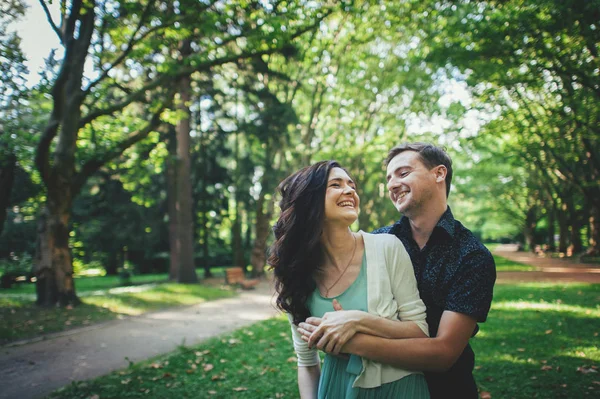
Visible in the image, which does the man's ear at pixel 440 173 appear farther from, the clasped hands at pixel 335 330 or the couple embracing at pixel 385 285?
the clasped hands at pixel 335 330

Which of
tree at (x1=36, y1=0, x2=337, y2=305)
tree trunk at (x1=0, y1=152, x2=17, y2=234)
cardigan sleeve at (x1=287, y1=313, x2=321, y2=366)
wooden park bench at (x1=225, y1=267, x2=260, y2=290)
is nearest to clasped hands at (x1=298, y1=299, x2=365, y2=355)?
cardigan sleeve at (x1=287, y1=313, x2=321, y2=366)

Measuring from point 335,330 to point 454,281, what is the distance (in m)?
0.68

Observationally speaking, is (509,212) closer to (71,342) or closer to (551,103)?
(551,103)

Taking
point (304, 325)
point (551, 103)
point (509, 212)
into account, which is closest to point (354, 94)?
point (551, 103)

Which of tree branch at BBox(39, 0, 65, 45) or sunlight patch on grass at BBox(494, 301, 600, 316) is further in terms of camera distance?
sunlight patch on grass at BBox(494, 301, 600, 316)

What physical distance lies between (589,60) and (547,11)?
2771 mm

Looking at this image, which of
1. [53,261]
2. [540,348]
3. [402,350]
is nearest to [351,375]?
[402,350]

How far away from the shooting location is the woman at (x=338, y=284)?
2018mm

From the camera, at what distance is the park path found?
20.9 ft

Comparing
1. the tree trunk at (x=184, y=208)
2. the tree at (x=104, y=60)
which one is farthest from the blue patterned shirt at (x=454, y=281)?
the tree trunk at (x=184, y=208)

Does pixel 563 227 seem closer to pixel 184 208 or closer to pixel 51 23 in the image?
pixel 184 208

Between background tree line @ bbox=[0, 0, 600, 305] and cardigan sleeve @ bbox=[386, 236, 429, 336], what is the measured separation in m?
7.68

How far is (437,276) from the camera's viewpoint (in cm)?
219

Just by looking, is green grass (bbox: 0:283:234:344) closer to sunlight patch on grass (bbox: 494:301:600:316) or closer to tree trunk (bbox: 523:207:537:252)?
sunlight patch on grass (bbox: 494:301:600:316)
